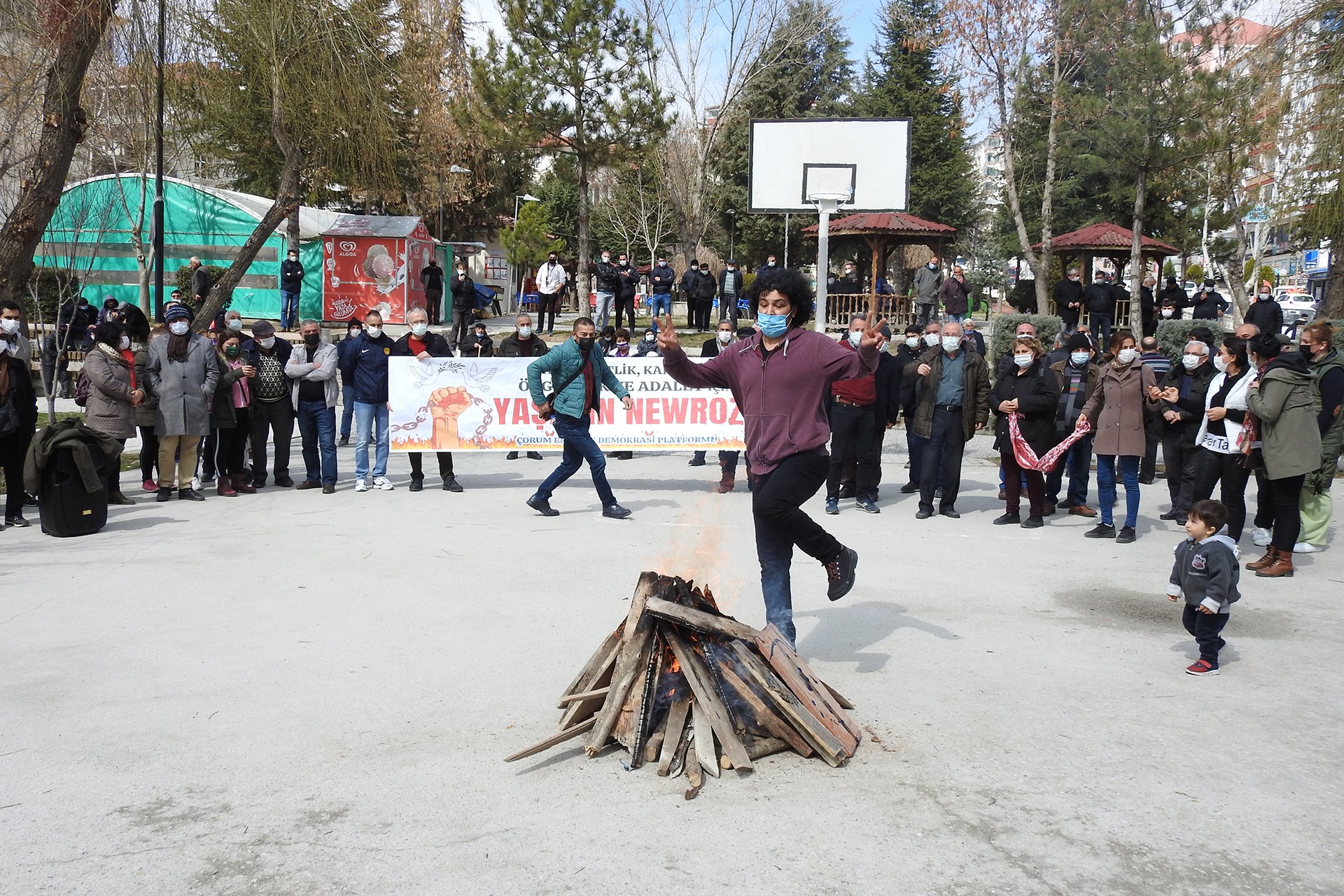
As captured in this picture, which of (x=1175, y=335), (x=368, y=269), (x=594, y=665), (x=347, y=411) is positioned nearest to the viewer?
(x=594, y=665)

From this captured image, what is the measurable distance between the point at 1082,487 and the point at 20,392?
996 cm

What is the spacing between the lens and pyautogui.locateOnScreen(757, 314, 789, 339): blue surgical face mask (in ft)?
18.7

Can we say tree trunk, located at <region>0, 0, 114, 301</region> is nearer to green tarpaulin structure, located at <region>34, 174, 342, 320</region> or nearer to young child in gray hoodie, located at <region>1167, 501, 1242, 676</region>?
young child in gray hoodie, located at <region>1167, 501, 1242, 676</region>

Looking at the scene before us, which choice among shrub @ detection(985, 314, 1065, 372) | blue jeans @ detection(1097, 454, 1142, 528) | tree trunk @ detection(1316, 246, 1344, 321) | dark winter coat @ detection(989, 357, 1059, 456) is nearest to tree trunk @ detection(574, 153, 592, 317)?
shrub @ detection(985, 314, 1065, 372)

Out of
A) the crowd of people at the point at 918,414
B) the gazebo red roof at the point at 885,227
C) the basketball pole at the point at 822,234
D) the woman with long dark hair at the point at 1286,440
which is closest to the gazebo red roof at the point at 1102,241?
the gazebo red roof at the point at 885,227

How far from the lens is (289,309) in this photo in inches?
1068

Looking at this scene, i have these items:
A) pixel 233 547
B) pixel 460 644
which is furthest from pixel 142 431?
A: pixel 460 644

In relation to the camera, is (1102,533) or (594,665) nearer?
(594,665)

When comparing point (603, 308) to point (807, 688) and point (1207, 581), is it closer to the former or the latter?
point (1207, 581)

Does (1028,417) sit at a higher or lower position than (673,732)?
higher

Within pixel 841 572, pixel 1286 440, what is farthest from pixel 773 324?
pixel 1286 440

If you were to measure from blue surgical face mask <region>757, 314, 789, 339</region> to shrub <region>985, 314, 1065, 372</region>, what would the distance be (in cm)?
1653

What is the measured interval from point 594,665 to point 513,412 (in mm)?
7748

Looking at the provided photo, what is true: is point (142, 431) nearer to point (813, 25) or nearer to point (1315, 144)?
point (1315, 144)
